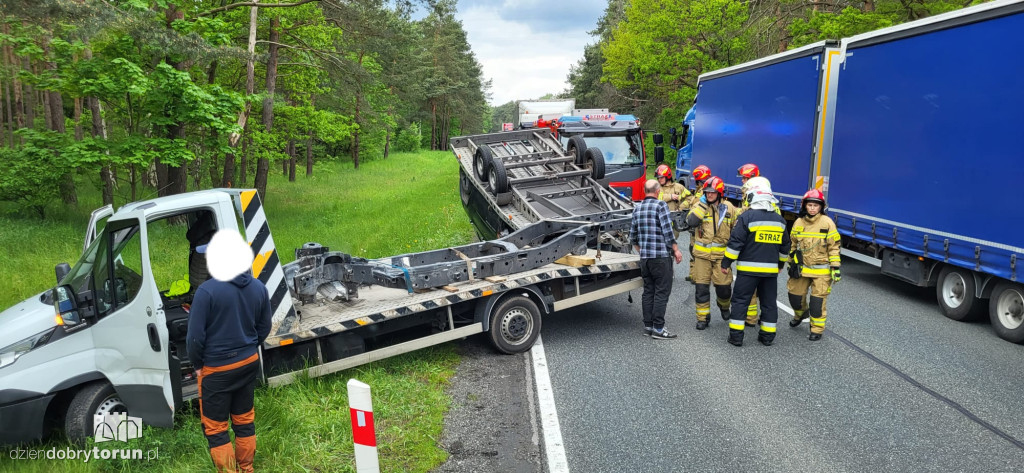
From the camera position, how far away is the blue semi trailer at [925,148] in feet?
21.1

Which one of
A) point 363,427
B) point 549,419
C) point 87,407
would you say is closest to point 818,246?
point 549,419

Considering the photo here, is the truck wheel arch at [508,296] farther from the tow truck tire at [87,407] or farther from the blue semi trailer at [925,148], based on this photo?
the blue semi trailer at [925,148]

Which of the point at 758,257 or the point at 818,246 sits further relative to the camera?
the point at 818,246

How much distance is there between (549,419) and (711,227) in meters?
3.66

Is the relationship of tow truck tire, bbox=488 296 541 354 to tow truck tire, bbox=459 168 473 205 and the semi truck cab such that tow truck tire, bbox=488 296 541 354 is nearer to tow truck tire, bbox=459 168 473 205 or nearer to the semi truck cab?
the semi truck cab

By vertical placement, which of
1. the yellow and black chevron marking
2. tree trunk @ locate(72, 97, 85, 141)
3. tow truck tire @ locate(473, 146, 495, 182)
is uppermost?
tree trunk @ locate(72, 97, 85, 141)

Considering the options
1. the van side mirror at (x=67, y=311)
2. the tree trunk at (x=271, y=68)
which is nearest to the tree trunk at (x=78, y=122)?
the tree trunk at (x=271, y=68)

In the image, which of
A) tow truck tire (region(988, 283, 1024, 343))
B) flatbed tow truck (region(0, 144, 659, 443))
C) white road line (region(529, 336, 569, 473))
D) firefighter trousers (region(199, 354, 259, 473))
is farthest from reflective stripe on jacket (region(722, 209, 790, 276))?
firefighter trousers (region(199, 354, 259, 473))

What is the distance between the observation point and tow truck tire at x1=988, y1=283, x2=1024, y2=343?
6.41 meters

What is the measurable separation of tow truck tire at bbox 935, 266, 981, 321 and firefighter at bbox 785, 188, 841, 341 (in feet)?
6.02

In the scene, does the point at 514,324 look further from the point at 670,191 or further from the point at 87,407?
the point at 670,191

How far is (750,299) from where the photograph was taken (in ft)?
20.9

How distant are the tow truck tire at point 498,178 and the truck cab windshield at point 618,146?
462cm

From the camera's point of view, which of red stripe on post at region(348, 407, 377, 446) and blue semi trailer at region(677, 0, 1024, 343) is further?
Answer: blue semi trailer at region(677, 0, 1024, 343)
